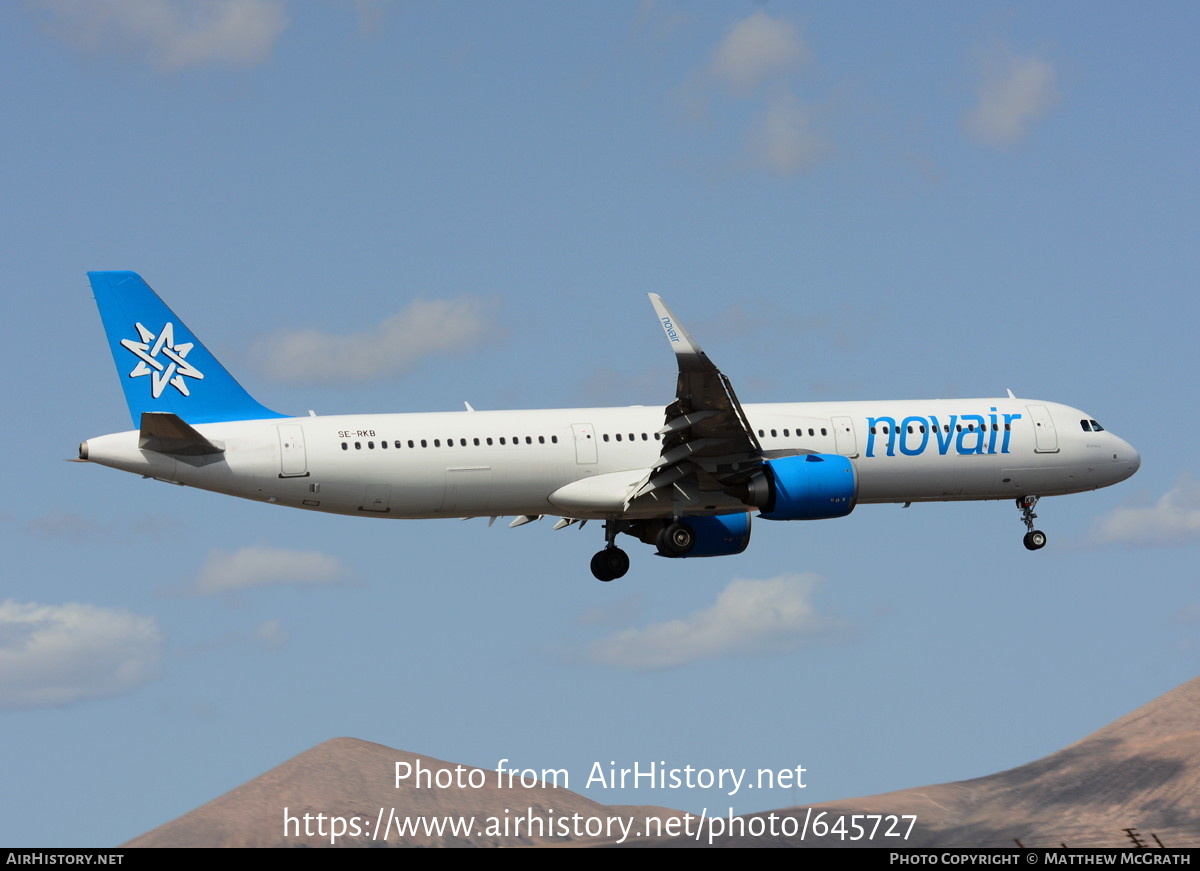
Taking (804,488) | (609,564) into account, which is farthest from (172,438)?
(804,488)

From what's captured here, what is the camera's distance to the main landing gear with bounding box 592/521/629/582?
184ft

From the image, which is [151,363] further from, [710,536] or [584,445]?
[710,536]

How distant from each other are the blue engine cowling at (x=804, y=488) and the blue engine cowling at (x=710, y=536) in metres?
4.40

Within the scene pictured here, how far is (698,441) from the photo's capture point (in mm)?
49312

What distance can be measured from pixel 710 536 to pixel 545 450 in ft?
24.1

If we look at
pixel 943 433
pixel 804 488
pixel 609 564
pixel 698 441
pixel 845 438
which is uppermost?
pixel 943 433

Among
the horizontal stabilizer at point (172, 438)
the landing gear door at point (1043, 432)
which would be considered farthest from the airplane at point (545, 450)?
the landing gear door at point (1043, 432)

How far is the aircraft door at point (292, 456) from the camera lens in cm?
4819

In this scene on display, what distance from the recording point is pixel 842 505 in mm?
49938
